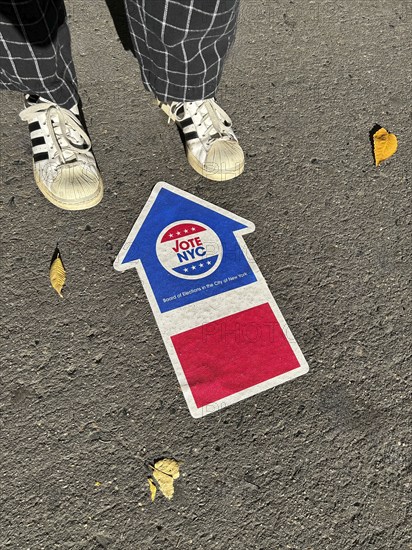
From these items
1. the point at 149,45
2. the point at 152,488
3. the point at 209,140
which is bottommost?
the point at 152,488

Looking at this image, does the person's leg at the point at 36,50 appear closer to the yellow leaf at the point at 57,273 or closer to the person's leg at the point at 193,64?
the person's leg at the point at 193,64

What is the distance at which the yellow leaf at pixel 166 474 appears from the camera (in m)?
1.76

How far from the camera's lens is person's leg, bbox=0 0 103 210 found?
190cm

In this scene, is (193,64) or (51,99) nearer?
(193,64)

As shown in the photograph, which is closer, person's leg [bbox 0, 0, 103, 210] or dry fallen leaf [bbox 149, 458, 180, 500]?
dry fallen leaf [bbox 149, 458, 180, 500]

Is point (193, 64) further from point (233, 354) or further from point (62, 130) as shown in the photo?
point (233, 354)

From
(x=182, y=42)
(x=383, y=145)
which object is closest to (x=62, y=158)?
(x=182, y=42)

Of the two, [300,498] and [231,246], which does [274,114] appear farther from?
[300,498]

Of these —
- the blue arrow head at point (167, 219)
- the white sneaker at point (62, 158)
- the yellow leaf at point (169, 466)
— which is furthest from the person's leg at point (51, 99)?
the yellow leaf at point (169, 466)

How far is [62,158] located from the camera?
226 centimetres

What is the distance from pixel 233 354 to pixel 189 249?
472 mm

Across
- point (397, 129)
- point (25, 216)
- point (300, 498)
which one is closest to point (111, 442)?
point (300, 498)

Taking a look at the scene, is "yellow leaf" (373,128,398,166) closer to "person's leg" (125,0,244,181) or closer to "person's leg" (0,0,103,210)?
"person's leg" (125,0,244,181)

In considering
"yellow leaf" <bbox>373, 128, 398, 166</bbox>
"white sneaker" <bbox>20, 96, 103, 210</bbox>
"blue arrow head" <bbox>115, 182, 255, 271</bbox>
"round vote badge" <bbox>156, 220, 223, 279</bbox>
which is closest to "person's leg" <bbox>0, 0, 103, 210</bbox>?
"white sneaker" <bbox>20, 96, 103, 210</bbox>
